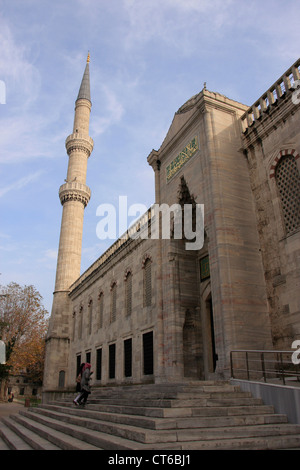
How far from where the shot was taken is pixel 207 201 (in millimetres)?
11234

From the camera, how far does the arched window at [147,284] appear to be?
15.8m

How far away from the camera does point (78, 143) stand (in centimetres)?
3125

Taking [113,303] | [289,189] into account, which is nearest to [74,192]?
[113,303]

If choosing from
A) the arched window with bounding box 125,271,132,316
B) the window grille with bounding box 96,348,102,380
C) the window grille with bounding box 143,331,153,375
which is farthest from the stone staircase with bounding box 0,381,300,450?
the window grille with bounding box 96,348,102,380

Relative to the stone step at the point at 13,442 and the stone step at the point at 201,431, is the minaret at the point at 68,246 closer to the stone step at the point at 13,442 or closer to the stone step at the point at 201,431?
the stone step at the point at 13,442

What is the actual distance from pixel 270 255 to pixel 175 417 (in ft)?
20.2

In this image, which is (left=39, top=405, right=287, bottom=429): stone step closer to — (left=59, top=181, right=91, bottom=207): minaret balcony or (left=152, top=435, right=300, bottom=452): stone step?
(left=152, top=435, right=300, bottom=452): stone step

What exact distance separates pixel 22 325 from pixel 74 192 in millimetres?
11835

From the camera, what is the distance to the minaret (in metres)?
26.4

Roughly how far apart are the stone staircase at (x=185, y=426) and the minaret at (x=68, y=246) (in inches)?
766

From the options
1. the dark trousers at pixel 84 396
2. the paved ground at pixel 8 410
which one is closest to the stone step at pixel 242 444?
the dark trousers at pixel 84 396

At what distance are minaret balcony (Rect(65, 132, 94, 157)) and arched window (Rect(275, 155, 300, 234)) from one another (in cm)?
2389

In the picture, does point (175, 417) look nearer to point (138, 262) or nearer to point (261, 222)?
point (261, 222)
